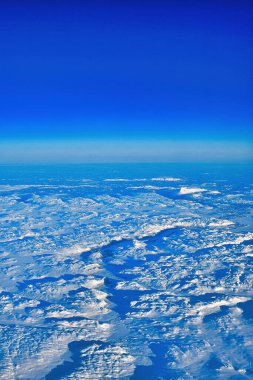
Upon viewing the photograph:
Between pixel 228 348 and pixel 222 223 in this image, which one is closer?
pixel 228 348

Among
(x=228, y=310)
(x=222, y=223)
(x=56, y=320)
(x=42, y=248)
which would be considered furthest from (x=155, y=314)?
(x=222, y=223)

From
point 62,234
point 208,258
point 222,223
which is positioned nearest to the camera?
point 208,258

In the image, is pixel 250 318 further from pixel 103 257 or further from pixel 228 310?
pixel 103 257

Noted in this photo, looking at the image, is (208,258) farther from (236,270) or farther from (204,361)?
(204,361)

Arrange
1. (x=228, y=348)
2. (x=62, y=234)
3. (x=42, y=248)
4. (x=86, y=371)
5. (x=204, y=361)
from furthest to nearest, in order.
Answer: (x=62, y=234), (x=42, y=248), (x=228, y=348), (x=204, y=361), (x=86, y=371)

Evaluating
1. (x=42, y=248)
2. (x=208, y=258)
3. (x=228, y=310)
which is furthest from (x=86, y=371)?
(x=42, y=248)

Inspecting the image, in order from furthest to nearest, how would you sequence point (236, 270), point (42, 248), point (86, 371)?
point (42, 248)
point (236, 270)
point (86, 371)
